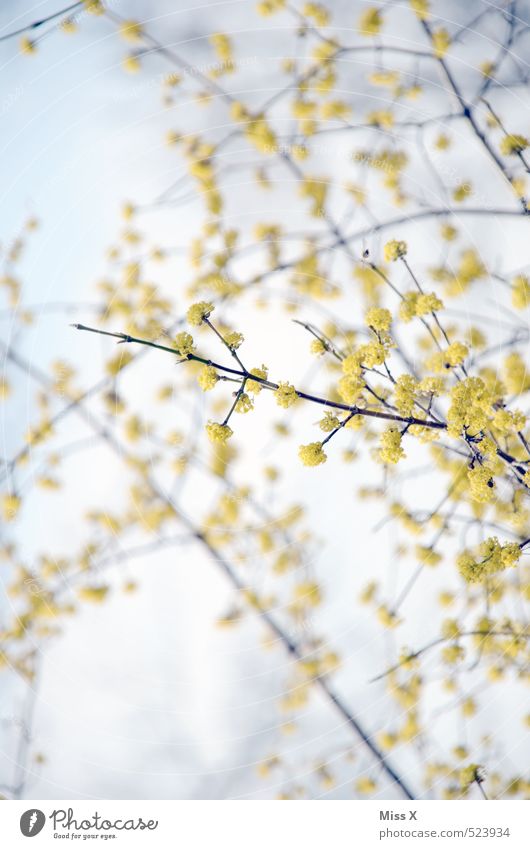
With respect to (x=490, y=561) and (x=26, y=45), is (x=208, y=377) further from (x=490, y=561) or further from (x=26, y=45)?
(x=26, y=45)

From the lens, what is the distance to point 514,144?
2.11m

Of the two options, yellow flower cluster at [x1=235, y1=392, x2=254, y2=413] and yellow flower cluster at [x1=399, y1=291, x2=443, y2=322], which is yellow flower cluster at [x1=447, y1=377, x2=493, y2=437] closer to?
yellow flower cluster at [x1=399, y1=291, x2=443, y2=322]

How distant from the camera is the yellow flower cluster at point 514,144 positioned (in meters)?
2.10

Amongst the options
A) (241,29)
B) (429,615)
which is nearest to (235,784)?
(429,615)

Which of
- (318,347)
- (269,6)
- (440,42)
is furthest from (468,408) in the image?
(269,6)

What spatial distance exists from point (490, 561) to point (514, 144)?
5.26ft

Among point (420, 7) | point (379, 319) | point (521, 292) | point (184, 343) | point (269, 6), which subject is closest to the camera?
point (184, 343)

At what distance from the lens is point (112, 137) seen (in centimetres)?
283

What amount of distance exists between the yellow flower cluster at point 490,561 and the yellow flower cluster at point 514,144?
1498 mm

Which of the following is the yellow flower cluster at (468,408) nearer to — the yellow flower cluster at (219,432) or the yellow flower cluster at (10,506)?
the yellow flower cluster at (219,432)

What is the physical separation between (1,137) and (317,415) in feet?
7.00

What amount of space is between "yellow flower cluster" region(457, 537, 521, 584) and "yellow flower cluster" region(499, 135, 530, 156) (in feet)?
4.92

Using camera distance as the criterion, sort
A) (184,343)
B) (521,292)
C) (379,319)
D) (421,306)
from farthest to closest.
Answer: (521,292)
(421,306)
(379,319)
(184,343)

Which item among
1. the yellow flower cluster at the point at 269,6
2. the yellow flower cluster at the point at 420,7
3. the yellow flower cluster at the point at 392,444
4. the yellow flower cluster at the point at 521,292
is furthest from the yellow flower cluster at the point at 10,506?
the yellow flower cluster at the point at 420,7
